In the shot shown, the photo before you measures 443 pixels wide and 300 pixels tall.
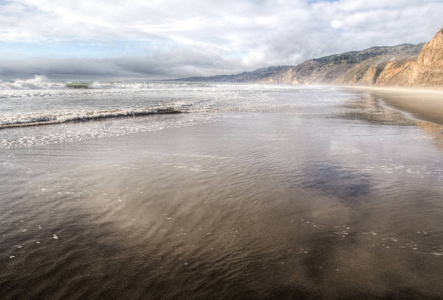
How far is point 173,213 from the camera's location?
433 cm

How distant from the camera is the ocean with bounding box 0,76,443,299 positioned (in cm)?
279

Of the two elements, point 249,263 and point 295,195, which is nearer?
point 249,263

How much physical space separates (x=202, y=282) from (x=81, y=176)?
4.58 m

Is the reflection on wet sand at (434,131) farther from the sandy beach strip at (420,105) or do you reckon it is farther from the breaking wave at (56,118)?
the breaking wave at (56,118)

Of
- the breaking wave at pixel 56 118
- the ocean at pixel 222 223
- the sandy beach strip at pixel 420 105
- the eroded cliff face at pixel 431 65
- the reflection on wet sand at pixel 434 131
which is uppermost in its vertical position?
the eroded cliff face at pixel 431 65

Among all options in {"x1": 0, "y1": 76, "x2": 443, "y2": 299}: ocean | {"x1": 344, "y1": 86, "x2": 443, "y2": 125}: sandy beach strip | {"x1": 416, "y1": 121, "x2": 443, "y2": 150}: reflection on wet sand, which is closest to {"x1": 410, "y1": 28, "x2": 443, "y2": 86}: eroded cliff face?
{"x1": 344, "y1": 86, "x2": 443, "y2": 125}: sandy beach strip

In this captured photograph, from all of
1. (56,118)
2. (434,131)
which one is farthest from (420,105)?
(56,118)

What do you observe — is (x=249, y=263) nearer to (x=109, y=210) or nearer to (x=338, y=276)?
(x=338, y=276)

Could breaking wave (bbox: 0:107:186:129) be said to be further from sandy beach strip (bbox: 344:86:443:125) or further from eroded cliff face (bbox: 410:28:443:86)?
eroded cliff face (bbox: 410:28:443:86)

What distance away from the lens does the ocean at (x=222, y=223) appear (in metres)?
2.79

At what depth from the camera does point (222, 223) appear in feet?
13.2

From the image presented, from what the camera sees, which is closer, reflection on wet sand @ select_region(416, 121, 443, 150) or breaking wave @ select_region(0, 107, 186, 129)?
reflection on wet sand @ select_region(416, 121, 443, 150)

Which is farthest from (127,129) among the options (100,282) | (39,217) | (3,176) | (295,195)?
(100,282)

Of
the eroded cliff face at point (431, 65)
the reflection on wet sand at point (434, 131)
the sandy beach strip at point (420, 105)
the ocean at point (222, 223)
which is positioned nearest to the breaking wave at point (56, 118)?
the ocean at point (222, 223)
